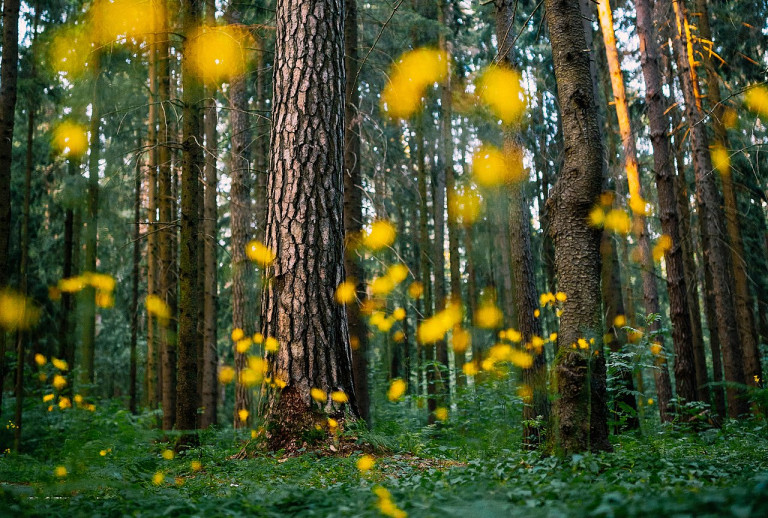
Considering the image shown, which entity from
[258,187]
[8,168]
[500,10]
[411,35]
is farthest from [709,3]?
[8,168]

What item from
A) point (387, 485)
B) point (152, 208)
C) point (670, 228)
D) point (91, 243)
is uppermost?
point (152, 208)

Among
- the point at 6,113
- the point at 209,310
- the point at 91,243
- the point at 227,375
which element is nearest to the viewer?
the point at 6,113

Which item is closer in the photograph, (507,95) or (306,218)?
(306,218)

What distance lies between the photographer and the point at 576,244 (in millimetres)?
4500

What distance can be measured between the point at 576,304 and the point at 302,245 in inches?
109

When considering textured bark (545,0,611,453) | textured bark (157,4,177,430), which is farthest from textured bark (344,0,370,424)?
textured bark (545,0,611,453)

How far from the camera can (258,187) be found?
12.4 m

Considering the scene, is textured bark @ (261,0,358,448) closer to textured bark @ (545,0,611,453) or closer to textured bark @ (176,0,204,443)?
textured bark @ (176,0,204,443)

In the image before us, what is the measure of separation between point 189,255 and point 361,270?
327 centimetres

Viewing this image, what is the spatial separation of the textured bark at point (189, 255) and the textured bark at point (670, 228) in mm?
7451

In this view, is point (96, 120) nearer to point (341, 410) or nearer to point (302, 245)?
point (302, 245)

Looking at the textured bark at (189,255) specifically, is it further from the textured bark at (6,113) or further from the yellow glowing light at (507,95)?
the yellow glowing light at (507,95)

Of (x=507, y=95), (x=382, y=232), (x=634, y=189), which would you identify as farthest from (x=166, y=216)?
(x=634, y=189)

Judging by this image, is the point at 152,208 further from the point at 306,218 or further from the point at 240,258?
the point at 306,218
